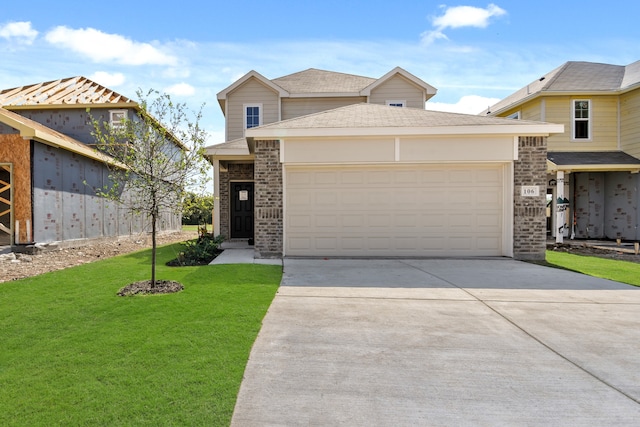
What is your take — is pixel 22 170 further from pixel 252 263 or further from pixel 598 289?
pixel 598 289

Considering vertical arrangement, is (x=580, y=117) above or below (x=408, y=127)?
above

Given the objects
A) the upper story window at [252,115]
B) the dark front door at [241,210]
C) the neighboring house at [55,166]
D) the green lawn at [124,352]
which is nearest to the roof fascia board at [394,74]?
the upper story window at [252,115]

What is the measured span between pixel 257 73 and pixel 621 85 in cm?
1543

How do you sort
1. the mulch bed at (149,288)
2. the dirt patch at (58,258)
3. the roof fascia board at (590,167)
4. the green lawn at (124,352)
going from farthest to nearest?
the roof fascia board at (590,167) → the dirt patch at (58,258) → the mulch bed at (149,288) → the green lawn at (124,352)

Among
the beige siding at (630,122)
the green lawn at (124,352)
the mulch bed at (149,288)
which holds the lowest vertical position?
the green lawn at (124,352)

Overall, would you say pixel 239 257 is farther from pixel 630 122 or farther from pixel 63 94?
pixel 630 122

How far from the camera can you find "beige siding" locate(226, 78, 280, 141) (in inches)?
613

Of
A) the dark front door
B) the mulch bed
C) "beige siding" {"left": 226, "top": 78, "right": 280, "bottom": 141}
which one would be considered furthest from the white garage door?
"beige siding" {"left": 226, "top": 78, "right": 280, "bottom": 141}

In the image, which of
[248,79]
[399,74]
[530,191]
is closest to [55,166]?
[248,79]

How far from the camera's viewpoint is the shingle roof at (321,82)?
16031mm

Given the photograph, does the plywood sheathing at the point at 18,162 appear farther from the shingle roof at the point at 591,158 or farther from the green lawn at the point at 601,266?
the shingle roof at the point at 591,158

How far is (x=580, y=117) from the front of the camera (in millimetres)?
15789

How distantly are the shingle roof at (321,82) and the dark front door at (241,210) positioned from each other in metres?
5.04

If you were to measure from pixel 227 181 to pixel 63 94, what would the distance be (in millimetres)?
8547
